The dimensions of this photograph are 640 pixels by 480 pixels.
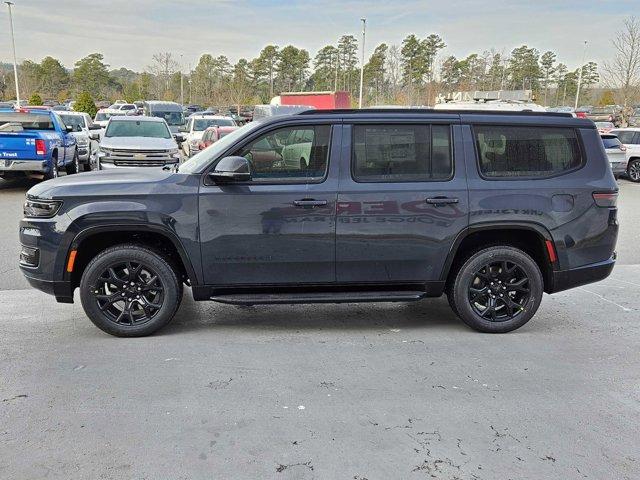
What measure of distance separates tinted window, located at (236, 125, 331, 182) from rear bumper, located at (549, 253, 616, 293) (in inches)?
90.9

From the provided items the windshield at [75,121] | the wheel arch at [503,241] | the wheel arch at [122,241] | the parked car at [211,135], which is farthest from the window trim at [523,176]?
the windshield at [75,121]

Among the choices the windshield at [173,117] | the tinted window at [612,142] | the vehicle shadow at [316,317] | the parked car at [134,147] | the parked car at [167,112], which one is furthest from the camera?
the windshield at [173,117]

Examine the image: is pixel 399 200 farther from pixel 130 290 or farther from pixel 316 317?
pixel 130 290

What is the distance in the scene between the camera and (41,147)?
11.9 metres

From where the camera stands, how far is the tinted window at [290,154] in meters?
4.61

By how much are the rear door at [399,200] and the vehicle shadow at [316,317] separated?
0.62 meters

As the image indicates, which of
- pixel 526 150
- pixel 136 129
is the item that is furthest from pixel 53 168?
pixel 526 150

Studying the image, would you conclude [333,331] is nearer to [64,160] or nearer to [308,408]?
[308,408]

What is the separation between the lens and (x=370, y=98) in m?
50.8

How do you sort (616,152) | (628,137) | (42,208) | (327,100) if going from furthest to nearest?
(327,100), (628,137), (616,152), (42,208)

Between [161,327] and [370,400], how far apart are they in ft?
6.69

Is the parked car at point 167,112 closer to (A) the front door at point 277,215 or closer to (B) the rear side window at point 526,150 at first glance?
(A) the front door at point 277,215

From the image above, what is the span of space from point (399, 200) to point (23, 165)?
1023cm

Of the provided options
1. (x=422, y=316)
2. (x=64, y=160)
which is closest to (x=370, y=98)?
(x=64, y=160)
